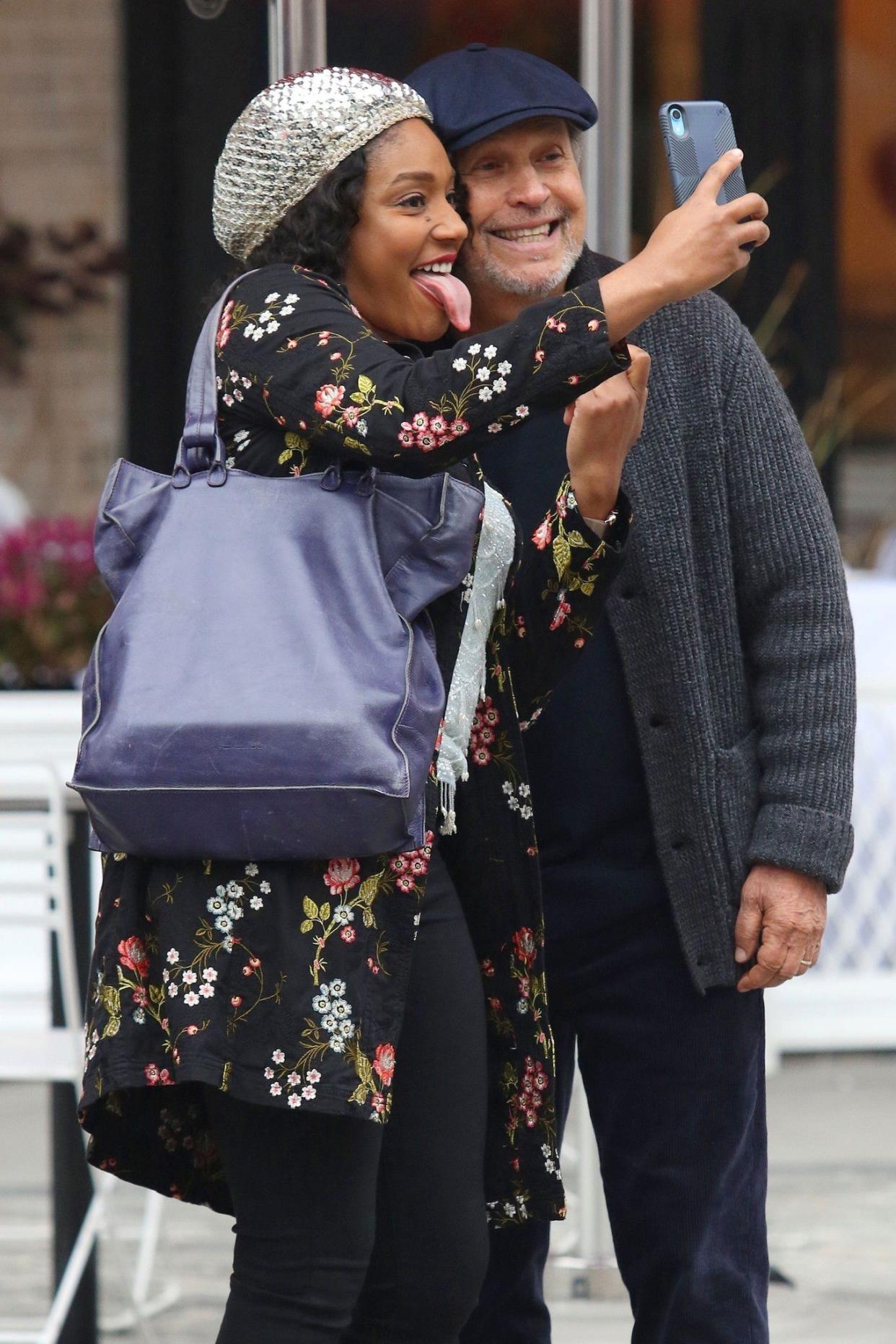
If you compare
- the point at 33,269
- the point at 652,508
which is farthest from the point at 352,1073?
the point at 33,269

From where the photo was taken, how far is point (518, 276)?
7.82 feet

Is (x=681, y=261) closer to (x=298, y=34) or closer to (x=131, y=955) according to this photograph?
(x=131, y=955)

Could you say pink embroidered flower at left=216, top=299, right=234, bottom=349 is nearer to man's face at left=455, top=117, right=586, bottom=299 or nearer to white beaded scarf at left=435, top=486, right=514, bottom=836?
white beaded scarf at left=435, top=486, right=514, bottom=836

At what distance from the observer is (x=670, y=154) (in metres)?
Answer: 2.01

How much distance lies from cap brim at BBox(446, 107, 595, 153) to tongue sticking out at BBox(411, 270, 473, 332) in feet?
0.97

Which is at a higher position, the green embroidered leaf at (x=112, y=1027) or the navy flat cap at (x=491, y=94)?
the navy flat cap at (x=491, y=94)

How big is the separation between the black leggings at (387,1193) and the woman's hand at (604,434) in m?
0.44

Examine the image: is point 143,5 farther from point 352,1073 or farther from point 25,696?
point 352,1073

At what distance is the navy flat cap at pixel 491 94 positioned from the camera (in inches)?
91.6

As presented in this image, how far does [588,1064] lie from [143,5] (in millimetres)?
5303

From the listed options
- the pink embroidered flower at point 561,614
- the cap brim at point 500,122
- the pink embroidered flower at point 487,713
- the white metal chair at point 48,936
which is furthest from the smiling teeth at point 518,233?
the white metal chair at point 48,936

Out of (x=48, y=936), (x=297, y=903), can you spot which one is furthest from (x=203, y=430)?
(x=48, y=936)

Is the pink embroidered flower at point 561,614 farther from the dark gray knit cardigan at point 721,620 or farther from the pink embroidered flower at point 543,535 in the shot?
the dark gray knit cardigan at point 721,620

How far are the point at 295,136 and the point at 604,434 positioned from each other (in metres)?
0.44
